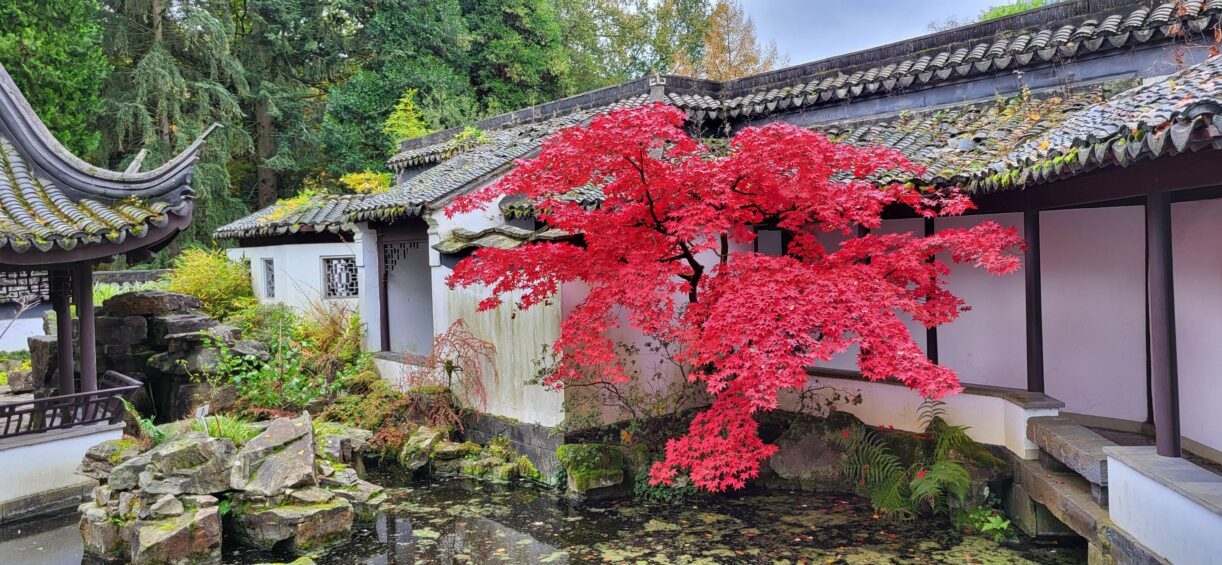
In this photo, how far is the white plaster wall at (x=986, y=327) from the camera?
9102 millimetres

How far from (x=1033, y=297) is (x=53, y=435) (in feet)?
35.2

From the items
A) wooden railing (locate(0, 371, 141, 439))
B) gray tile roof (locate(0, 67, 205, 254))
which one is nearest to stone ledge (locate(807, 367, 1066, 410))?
gray tile roof (locate(0, 67, 205, 254))

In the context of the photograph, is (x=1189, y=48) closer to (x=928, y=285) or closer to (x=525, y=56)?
(x=928, y=285)

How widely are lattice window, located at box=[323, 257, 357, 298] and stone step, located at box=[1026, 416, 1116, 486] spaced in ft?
40.8

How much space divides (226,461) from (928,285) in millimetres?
7399

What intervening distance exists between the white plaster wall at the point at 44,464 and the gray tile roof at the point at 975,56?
911 cm

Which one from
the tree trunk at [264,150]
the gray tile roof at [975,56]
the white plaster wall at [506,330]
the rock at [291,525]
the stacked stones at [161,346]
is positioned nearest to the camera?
the rock at [291,525]

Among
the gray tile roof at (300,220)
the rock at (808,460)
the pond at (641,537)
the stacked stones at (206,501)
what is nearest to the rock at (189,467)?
the stacked stones at (206,501)

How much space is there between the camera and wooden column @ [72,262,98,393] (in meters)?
8.79

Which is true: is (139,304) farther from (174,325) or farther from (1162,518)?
(1162,518)

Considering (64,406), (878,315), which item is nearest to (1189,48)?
(878,315)

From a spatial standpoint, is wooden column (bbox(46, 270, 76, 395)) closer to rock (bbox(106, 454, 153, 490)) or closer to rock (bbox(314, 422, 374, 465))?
rock (bbox(106, 454, 153, 490))

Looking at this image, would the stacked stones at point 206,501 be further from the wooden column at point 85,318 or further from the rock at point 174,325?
the rock at point 174,325

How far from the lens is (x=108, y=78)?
Answer: 2119 cm
